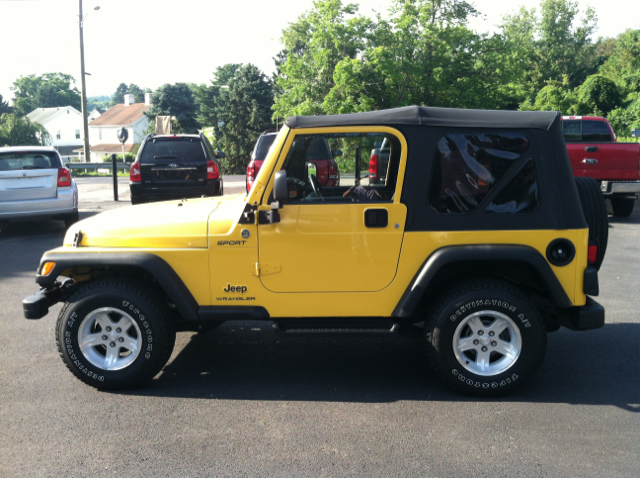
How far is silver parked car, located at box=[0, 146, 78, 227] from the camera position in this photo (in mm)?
11484

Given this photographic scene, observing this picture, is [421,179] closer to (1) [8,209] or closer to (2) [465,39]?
(1) [8,209]

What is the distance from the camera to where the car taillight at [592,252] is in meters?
4.43

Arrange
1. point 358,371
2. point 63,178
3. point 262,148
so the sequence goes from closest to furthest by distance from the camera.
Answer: point 358,371
point 63,178
point 262,148

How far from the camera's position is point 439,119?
14.3ft

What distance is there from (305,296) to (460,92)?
22.9m

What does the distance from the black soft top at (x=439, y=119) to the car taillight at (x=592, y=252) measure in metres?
0.88

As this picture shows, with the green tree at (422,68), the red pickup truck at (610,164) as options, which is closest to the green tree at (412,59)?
the green tree at (422,68)

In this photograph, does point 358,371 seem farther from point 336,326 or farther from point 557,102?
point 557,102

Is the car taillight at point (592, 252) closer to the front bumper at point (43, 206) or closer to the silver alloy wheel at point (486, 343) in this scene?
the silver alloy wheel at point (486, 343)

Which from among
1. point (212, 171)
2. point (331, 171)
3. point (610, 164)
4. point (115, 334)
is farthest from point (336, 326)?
point (610, 164)

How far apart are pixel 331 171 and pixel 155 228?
1457mm

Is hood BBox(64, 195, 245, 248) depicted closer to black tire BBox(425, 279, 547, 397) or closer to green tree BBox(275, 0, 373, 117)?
black tire BBox(425, 279, 547, 397)

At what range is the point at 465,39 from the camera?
25.4 metres

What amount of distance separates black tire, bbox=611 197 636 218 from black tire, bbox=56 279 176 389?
12188 mm
